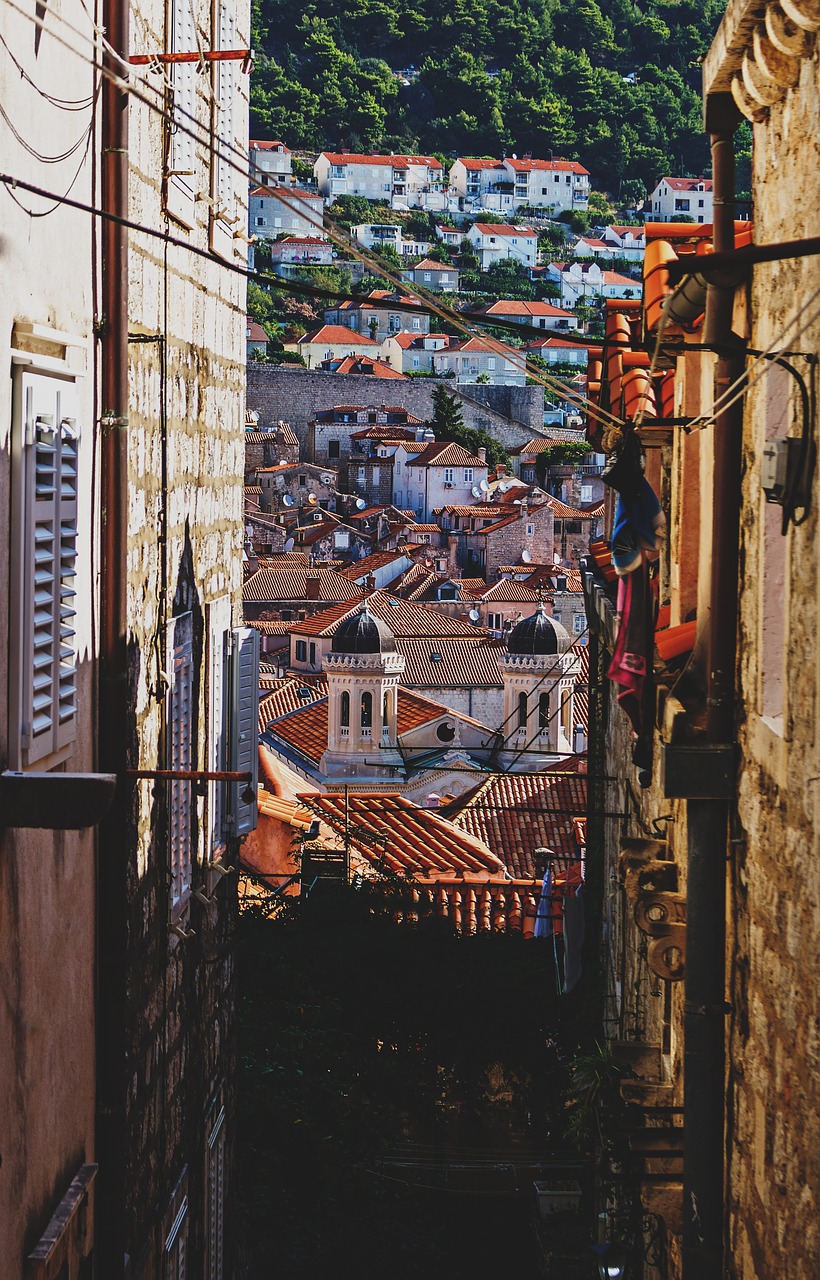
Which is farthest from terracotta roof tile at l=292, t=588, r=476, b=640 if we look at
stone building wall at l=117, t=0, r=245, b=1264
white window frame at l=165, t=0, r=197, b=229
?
white window frame at l=165, t=0, r=197, b=229

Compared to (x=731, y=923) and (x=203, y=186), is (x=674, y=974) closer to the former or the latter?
(x=731, y=923)

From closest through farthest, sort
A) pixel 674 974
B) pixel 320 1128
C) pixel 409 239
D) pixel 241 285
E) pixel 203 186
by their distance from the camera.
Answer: pixel 674 974
pixel 203 186
pixel 241 285
pixel 320 1128
pixel 409 239

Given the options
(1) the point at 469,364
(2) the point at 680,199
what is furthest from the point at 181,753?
(2) the point at 680,199

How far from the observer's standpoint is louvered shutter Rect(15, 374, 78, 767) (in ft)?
15.1

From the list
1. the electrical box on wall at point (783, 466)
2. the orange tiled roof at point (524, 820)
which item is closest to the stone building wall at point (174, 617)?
the electrical box on wall at point (783, 466)

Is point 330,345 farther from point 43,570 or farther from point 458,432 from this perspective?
point 43,570

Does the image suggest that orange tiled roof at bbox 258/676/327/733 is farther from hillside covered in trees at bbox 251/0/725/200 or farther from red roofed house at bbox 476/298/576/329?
hillside covered in trees at bbox 251/0/725/200

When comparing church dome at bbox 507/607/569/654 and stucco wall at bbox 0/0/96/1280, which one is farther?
church dome at bbox 507/607/569/654

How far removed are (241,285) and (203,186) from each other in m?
1.27

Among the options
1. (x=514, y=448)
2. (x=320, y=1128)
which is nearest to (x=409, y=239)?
(x=514, y=448)

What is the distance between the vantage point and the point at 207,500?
7.93 metres

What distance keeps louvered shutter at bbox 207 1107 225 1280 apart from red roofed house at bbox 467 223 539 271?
397 feet

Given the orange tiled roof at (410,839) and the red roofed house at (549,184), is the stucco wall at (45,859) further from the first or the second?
the red roofed house at (549,184)

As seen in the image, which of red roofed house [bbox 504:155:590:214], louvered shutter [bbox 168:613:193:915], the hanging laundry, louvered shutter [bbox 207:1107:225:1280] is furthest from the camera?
red roofed house [bbox 504:155:590:214]
